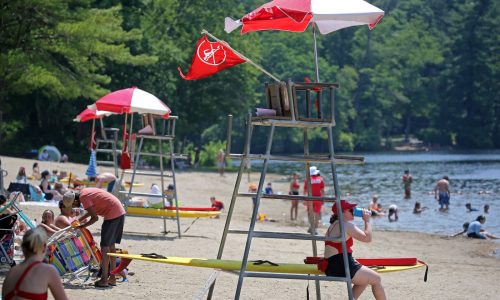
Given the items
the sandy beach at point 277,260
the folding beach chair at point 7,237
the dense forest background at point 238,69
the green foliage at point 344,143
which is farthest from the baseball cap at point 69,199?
the green foliage at point 344,143

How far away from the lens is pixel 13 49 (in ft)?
89.1

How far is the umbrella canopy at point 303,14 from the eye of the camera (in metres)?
8.58

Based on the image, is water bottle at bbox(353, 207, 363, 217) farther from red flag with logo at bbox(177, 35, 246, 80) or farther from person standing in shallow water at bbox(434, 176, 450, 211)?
person standing in shallow water at bbox(434, 176, 450, 211)

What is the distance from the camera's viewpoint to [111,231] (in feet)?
35.8

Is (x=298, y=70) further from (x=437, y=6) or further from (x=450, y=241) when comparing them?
(x=450, y=241)

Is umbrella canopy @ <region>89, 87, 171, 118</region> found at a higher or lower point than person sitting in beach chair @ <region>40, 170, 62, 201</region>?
higher

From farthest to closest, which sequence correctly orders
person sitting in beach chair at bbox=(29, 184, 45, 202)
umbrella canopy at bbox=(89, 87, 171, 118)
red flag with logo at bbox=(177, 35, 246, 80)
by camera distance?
person sitting in beach chair at bbox=(29, 184, 45, 202)
umbrella canopy at bbox=(89, 87, 171, 118)
red flag with logo at bbox=(177, 35, 246, 80)

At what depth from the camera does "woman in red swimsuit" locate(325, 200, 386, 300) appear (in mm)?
8758

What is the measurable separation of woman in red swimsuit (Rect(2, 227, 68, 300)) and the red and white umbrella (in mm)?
3212

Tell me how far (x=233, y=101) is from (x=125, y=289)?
146ft

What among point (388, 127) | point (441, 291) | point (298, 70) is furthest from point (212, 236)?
point (388, 127)

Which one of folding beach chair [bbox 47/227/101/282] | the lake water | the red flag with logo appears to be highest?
the red flag with logo

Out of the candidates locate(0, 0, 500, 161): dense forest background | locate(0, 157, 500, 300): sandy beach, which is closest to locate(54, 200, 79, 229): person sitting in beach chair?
locate(0, 157, 500, 300): sandy beach

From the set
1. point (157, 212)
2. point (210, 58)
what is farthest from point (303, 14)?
point (157, 212)
